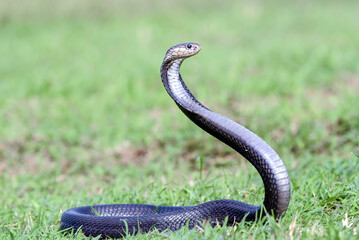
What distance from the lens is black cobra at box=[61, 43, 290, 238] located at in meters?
3.01

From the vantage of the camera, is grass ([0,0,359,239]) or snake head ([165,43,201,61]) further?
grass ([0,0,359,239])

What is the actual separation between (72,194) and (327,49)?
18.9 feet

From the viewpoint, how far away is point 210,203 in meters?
3.40

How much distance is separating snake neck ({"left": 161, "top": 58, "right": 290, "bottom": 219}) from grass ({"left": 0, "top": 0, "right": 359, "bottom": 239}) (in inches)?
5.9

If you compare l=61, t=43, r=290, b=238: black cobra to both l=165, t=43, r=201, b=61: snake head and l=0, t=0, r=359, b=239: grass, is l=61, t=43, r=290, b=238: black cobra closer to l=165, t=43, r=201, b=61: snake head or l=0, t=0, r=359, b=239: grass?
l=165, t=43, r=201, b=61: snake head

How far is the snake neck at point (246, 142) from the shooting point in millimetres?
2990

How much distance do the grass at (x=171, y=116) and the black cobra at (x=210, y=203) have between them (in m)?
0.11

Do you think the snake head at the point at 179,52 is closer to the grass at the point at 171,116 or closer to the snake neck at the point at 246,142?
the snake neck at the point at 246,142

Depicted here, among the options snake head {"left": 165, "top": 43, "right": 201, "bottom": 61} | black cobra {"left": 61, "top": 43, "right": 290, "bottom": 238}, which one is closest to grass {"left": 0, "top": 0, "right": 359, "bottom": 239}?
black cobra {"left": 61, "top": 43, "right": 290, "bottom": 238}

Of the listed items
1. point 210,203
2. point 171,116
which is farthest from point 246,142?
point 171,116

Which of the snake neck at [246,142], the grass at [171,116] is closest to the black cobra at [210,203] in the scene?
the snake neck at [246,142]

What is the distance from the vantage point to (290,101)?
7.29 metres

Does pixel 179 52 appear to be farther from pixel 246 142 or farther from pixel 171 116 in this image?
pixel 171 116

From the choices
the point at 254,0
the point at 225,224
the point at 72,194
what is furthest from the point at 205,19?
the point at 225,224
